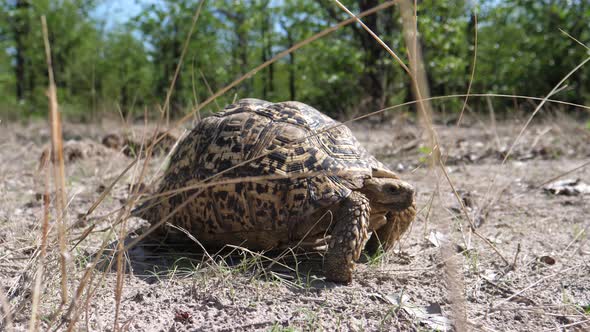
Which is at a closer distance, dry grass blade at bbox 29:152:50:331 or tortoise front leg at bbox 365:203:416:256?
dry grass blade at bbox 29:152:50:331

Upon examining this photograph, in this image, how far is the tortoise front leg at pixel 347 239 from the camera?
2328mm

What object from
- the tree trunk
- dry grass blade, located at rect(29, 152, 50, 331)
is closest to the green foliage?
the tree trunk

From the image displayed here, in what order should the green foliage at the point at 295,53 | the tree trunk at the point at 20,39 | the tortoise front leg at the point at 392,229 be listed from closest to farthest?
the tortoise front leg at the point at 392,229, the green foliage at the point at 295,53, the tree trunk at the point at 20,39

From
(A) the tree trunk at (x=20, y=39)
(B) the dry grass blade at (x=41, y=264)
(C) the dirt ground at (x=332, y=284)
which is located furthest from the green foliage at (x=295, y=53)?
(B) the dry grass blade at (x=41, y=264)

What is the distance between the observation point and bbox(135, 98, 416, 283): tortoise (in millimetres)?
2426

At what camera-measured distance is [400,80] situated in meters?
12.7

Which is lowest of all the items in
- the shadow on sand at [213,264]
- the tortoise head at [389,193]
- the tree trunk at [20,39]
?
the shadow on sand at [213,264]

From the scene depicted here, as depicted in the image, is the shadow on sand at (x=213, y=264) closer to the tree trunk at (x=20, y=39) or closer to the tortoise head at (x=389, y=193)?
the tortoise head at (x=389, y=193)

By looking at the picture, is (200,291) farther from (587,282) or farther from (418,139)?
(418,139)

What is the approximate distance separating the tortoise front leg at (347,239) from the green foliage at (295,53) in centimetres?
576

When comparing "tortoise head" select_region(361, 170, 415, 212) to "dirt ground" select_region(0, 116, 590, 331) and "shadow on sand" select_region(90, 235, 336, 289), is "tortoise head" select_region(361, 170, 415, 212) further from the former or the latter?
"shadow on sand" select_region(90, 235, 336, 289)

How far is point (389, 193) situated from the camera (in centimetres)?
257

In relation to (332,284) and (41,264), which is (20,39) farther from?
(41,264)

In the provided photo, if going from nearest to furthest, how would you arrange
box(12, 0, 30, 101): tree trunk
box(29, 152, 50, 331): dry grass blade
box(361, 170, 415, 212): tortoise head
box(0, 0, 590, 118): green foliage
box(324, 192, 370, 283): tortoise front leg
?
box(29, 152, 50, 331): dry grass blade, box(324, 192, 370, 283): tortoise front leg, box(361, 170, 415, 212): tortoise head, box(0, 0, 590, 118): green foliage, box(12, 0, 30, 101): tree trunk
